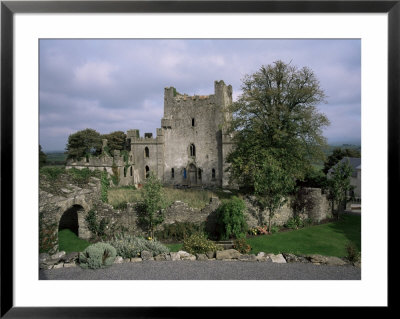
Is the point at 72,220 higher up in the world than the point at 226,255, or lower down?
higher up

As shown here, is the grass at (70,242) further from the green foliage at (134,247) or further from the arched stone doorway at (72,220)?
the green foliage at (134,247)

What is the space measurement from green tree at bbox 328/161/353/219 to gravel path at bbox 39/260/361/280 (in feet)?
13.8

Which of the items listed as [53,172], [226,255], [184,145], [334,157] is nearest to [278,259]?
[226,255]

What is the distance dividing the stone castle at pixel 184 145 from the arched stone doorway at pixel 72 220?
53.2 ft

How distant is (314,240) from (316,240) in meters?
0.07

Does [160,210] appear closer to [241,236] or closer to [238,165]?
[241,236]

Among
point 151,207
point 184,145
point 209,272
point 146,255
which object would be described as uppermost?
point 184,145

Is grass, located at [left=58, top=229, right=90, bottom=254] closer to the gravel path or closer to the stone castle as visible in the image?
the gravel path

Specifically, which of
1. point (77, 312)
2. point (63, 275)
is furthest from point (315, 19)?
point (63, 275)

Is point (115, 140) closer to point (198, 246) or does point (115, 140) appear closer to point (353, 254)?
point (198, 246)

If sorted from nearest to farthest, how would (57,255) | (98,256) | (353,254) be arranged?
(98,256) < (353,254) < (57,255)

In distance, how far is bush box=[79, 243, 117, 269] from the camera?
6.86 m

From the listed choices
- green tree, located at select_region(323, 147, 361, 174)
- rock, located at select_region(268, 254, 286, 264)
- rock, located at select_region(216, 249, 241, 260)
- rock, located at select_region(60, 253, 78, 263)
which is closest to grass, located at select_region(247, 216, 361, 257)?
rock, located at select_region(268, 254, 286, 264)

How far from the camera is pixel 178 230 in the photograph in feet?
33.7
